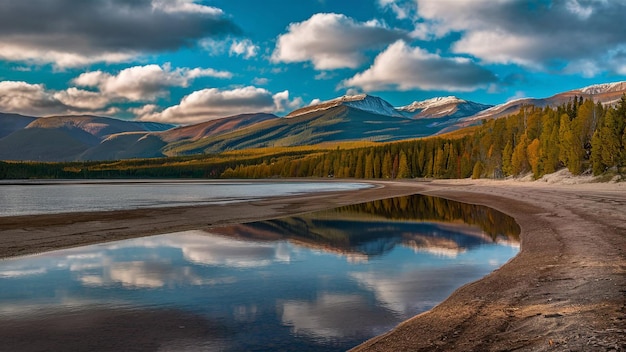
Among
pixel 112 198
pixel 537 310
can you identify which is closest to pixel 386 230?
pixel 537 310

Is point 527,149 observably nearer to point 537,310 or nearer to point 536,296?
point 536,296

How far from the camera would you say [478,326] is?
10.7 m

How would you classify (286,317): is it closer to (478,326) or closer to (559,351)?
(478,326)

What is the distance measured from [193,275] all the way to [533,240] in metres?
18.8

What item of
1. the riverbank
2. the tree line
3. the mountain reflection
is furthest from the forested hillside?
the riverbank

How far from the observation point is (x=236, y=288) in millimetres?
16766

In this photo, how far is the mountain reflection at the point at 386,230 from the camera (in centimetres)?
2672

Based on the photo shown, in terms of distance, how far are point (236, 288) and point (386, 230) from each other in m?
19.5

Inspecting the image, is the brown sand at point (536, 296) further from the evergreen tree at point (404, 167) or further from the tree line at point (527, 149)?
the evergreen tree at point (404, 167)

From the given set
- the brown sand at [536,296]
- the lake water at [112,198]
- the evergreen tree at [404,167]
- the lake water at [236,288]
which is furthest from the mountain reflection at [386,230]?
the evergreen tree at [404,167]

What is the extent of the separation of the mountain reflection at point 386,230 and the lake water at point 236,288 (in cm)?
21

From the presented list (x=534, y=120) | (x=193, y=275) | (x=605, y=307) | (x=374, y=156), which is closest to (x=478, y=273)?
(x=605, y=307)

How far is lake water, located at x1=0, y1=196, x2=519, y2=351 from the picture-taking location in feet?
37.9

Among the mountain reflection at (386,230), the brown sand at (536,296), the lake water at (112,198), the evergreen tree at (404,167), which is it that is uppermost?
the evergreen tree at (404,167)
